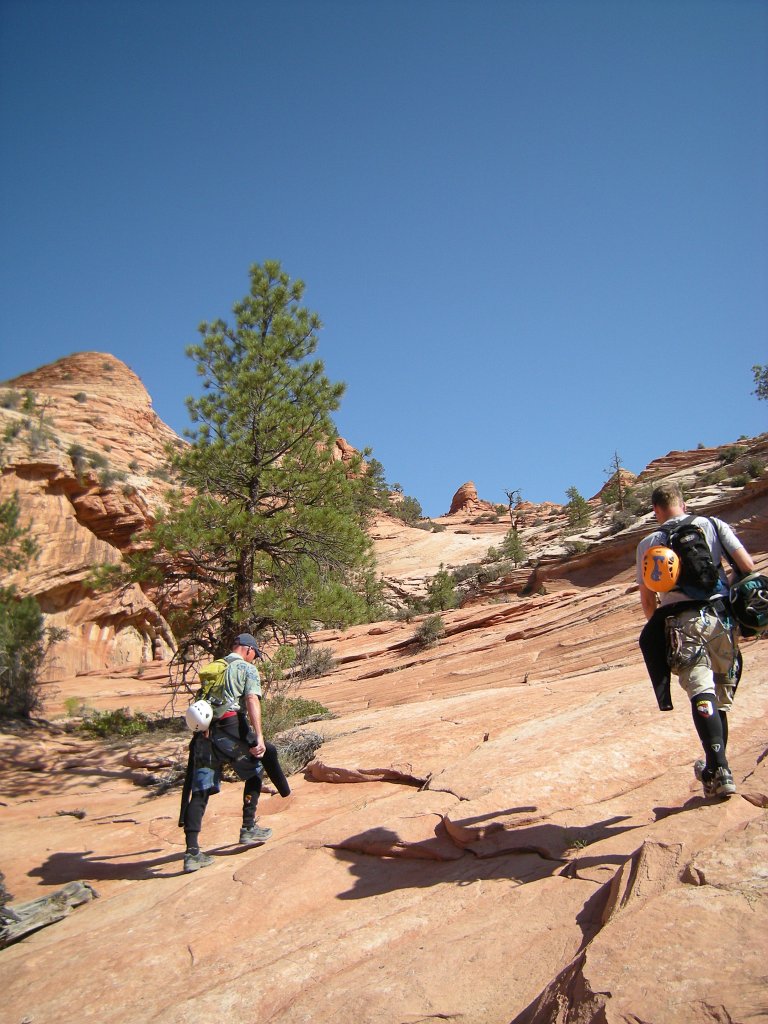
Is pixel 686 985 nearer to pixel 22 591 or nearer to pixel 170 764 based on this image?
pixel 170 764

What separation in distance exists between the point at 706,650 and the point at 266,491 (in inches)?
324

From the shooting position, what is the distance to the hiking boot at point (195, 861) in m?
4.60

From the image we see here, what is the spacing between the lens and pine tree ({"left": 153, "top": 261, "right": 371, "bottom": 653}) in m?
9.63

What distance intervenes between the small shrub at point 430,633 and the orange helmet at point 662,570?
13.3m

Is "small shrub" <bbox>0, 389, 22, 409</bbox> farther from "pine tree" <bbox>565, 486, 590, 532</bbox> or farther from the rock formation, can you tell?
the rock formation

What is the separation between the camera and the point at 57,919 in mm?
4320

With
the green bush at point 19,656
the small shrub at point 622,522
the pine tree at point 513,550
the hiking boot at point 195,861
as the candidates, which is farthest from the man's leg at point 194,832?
the pine tree at point 513,550

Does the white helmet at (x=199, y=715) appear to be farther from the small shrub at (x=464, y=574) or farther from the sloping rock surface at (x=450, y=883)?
the small shrub at (x=464, y=574)

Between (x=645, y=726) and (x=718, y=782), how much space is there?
1.92 m

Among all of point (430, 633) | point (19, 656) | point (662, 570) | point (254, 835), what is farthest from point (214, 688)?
point (430, 633)

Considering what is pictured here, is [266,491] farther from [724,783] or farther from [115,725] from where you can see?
[724,783]

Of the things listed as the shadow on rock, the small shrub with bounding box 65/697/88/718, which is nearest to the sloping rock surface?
the shadow on rock

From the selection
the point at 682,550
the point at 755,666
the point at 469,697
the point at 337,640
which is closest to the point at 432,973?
the point at 682,550

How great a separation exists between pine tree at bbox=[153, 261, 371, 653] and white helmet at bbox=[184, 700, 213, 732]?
462 centimetres
